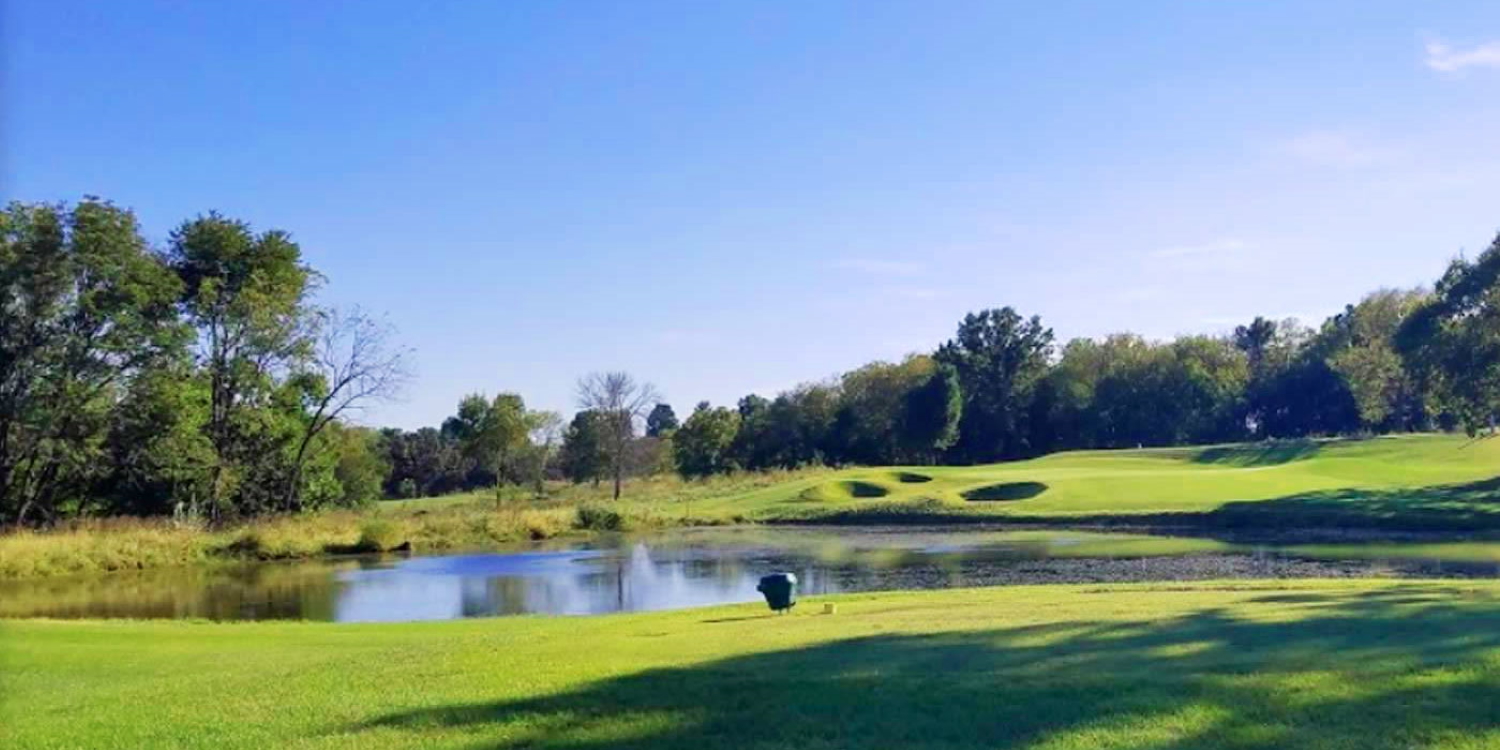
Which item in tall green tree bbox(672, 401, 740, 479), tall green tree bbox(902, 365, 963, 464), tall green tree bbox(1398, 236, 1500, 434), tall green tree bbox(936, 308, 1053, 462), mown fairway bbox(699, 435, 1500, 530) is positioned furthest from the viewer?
tall green tree bbox(936, 308, 1053, 462)

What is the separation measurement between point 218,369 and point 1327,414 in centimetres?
9320

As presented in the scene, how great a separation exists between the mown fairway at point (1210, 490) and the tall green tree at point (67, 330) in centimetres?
3034

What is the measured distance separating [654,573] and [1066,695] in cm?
2882

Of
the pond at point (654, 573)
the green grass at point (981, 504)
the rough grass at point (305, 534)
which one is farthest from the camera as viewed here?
the green grass at point (981, 504)

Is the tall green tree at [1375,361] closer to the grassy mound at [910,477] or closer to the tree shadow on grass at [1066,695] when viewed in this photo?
the grassy mound at [910,477]

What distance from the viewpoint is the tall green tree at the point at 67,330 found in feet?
162

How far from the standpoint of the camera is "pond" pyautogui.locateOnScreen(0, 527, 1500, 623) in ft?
107

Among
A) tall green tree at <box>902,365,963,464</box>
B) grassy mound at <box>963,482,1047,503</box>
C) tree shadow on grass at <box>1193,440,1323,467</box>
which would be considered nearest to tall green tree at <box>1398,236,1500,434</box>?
grassy mound at <box>963,482,1047,503</box>

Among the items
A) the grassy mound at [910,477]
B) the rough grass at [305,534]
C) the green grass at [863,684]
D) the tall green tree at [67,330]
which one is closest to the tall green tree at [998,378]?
the grassy mound at [910,477]

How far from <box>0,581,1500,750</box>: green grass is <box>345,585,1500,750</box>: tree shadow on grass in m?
0.03

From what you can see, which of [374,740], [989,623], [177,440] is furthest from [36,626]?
[177,440]

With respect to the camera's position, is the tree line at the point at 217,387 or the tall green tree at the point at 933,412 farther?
the tall green tree at the point at 933,412

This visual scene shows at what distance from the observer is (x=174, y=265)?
5991cm

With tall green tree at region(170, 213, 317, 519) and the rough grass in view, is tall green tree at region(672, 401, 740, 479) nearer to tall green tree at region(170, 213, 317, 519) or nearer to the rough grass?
the rough grass
